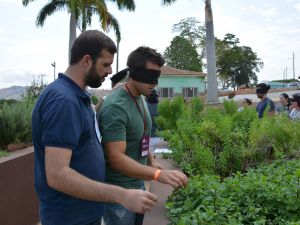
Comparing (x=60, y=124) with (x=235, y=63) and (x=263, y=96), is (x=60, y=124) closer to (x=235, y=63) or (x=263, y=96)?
(x=263, y=96)

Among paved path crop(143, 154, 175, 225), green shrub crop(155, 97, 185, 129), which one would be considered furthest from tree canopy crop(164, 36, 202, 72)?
paved path crop(143, 154, 175, 225)

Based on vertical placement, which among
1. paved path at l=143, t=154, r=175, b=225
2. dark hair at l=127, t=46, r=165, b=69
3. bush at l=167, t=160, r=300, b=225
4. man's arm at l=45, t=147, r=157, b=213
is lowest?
paved path at l=143, t=154, r=175, b=225

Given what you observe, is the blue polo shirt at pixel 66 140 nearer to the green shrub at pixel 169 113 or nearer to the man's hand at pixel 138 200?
the man's hand at pixel 138 200

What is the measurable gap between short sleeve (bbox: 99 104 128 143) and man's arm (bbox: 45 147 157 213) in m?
0.55

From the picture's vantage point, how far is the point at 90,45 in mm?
2215

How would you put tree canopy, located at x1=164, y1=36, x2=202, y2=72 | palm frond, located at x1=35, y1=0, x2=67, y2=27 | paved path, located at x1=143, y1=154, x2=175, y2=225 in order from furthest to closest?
tree canopy, located at x1=164, y1=36, x2=202, y2=72, palm frond, located at x1=35, y1=0, x2=67, y2=27, paved path, located at x1=143, y1=154, x2=175, y2=225

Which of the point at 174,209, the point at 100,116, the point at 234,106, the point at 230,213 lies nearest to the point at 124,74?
the point at 100,116

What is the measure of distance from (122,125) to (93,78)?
41 centimetres

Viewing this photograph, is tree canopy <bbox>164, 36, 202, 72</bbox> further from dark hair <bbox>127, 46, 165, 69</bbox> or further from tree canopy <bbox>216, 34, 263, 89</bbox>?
dark hair <bbox>127, 46, 165, 69</bbox>

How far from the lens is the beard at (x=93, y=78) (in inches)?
88.9

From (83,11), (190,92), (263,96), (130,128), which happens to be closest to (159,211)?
(130,128)

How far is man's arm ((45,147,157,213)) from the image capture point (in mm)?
1899

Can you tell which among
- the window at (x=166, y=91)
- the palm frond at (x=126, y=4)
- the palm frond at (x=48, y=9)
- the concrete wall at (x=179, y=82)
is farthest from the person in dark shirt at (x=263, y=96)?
the window at (x=166, y=91)

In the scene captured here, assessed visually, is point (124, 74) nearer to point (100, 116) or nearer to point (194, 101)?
point (100, 116)
